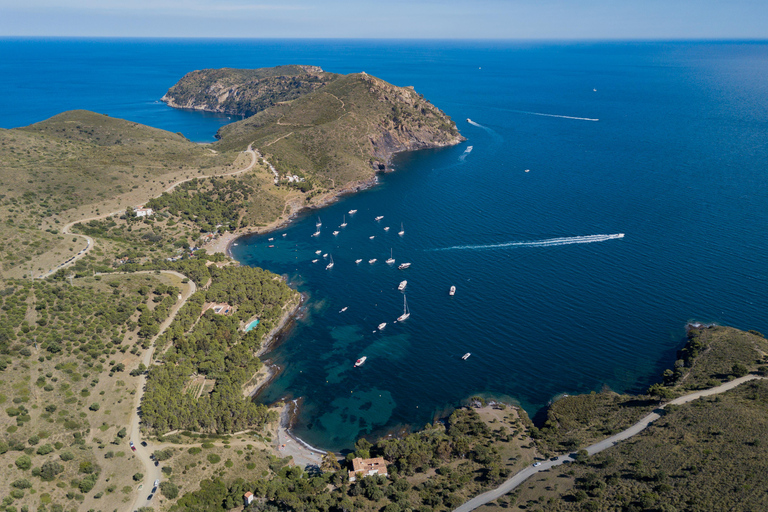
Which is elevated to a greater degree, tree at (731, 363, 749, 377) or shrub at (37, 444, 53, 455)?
tree at (731, 363, 749, 377)

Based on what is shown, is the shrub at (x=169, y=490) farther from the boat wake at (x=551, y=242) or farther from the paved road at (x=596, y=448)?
the boat wake at (x=551, y=242)

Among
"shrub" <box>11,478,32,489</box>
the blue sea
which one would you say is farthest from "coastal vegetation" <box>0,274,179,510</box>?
the blue sea

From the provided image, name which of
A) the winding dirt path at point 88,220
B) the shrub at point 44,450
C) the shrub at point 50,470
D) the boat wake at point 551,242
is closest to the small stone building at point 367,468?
the shrub at point 50,470

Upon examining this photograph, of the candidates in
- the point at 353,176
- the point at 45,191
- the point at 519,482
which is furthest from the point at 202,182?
the point at 519,482

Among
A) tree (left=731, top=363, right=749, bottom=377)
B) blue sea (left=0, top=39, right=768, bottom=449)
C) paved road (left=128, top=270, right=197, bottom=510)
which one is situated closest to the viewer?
paved road (left=128, top=270, right=197, bottom=510)

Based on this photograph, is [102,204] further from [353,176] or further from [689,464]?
[689,464]

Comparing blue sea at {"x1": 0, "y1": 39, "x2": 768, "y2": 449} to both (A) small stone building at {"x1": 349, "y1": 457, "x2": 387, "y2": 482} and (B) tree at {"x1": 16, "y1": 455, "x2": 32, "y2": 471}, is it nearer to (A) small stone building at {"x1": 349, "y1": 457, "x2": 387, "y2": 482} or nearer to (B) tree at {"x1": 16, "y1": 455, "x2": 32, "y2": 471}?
(A) small stone building at {"x1": 349, "y1": 457, "x2": 387, "y2": 482}

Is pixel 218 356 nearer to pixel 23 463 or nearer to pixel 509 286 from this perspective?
pixel 23 463

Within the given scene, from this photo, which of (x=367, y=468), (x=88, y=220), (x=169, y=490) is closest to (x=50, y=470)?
(x=169, y=490)
